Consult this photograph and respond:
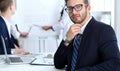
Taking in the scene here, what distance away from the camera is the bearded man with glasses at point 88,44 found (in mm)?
1363

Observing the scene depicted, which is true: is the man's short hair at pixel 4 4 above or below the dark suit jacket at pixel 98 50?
above

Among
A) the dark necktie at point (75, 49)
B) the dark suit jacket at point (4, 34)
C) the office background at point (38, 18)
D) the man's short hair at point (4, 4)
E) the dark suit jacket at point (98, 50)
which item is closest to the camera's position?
the dark suit jacket at point (98, 50)

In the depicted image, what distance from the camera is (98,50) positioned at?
143 cm

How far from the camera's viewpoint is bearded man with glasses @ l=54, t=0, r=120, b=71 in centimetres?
136

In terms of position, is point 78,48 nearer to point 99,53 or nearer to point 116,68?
point 99,53

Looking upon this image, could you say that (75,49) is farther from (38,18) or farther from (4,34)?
(38,18)

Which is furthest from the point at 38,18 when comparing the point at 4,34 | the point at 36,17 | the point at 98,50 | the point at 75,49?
the point at 98,50

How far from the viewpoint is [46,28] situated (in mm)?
3670

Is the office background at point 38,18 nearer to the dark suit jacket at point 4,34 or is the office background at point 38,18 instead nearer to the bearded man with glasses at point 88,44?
the dark suit jacket at point 4,34

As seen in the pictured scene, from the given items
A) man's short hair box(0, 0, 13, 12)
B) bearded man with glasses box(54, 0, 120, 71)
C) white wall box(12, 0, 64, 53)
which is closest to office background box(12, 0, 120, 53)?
white wall box(12, 0, 64, 53)

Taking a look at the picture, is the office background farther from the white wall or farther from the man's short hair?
the man's short hair

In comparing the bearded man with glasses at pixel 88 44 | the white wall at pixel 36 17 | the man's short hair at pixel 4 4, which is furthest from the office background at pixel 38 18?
the bearded man with glasses at pixel 88 44

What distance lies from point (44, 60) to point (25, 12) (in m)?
1.90

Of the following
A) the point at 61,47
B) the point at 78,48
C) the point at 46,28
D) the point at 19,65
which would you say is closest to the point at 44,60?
the point at 19,65
